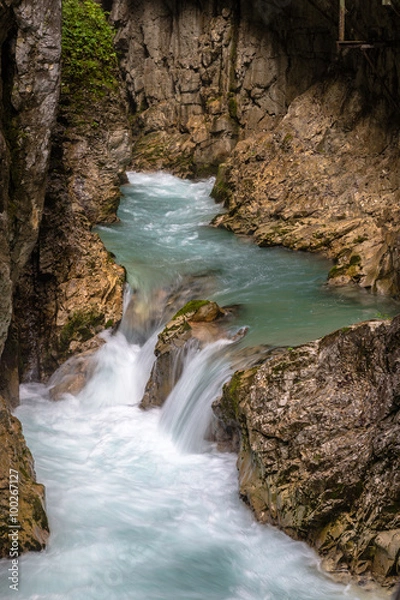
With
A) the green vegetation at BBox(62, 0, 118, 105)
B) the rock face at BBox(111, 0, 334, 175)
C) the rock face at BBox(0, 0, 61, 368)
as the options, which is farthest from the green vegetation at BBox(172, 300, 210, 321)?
the rock face at BBox(111, 0, 334, 175)

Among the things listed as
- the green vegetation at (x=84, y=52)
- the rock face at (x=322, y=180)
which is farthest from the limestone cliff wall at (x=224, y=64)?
the green vegetation at (x=84, y=52)

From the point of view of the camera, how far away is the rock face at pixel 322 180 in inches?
535

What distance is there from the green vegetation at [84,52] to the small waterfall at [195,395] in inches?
175

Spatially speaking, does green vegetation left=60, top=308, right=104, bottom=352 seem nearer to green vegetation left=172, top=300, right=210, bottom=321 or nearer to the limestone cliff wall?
green vegetation left=172, top=300, right=210, bottom=321

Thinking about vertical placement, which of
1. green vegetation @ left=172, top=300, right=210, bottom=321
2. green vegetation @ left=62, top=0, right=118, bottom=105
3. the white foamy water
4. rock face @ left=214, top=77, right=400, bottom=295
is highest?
green vegetation @ left=62, top=0, right=118, bottom=105

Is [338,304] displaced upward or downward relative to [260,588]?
upward

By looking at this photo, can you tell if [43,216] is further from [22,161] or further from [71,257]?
[22,161]

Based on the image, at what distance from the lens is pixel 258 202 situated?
15.5m

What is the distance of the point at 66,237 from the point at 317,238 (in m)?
5.81

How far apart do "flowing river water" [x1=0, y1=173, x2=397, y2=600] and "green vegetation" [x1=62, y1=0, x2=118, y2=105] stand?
10.0 ft

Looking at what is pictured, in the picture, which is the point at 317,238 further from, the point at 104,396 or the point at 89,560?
the point at 89,560

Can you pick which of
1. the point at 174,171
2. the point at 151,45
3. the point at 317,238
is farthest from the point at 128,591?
the point at 151,45

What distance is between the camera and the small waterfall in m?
7.86

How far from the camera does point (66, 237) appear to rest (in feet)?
32.3
